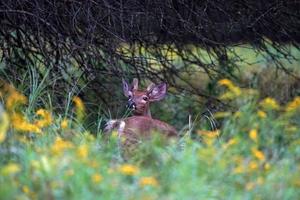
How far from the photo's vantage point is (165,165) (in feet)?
18.6

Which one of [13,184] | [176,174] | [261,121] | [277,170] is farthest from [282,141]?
[13,184]

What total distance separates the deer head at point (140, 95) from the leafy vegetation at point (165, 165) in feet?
8.76

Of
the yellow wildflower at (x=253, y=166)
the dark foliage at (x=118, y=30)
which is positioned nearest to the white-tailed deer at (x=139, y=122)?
the dark foliage at (x=118, y=30)

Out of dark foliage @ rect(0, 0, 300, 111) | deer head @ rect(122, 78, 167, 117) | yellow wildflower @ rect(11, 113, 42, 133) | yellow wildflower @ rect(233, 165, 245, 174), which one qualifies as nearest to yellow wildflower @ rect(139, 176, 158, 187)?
yellow wildflower @ rect(233, 165, 245, 174)

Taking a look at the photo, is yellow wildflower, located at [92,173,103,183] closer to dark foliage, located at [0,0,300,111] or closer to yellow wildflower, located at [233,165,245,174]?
yellow wildflower, located at [233,165,245,174]

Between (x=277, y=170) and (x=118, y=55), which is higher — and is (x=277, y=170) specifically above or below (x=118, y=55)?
above

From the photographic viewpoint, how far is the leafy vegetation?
4945 millimetres

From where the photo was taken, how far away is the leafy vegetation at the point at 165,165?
16.2 feet

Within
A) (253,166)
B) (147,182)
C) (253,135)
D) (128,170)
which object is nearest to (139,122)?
(253,135)

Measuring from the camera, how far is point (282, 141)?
6137 mm

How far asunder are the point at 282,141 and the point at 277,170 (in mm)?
655

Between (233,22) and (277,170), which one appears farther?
(233,22)

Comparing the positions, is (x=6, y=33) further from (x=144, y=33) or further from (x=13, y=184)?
(x=13, y=184)

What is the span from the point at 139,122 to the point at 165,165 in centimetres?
242
